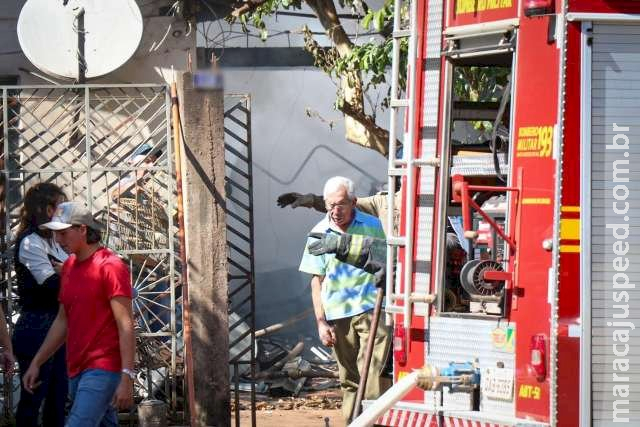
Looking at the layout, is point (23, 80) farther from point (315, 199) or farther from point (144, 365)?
point (144, 365)

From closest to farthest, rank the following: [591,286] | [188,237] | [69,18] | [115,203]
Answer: [591,286]
[188,237]
[115,203]
[69,18]

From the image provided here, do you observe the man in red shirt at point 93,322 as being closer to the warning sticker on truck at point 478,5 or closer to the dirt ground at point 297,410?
the warning sticker on truck at point 478,5

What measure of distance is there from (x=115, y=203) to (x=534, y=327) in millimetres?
5966

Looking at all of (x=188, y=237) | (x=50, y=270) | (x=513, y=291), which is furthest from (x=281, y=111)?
(x=513, y=291)

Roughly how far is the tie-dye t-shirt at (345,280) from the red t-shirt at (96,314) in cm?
200

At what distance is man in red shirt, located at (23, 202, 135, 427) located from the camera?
23.8 ft

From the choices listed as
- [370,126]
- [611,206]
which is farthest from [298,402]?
[611,206]

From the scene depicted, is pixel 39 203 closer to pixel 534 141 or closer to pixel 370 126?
pixel 534 141

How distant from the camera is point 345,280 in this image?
30.0 ft

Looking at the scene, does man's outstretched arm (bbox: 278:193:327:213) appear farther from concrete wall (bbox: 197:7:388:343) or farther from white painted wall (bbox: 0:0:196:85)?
concrete wall (bbox: 197:7:388:343)

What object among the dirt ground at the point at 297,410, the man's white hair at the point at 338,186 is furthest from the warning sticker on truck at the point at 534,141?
the dirt ground at the point at 297,410

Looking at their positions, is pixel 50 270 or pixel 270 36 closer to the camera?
pixel 50 270

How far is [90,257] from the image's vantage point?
749 centimetres

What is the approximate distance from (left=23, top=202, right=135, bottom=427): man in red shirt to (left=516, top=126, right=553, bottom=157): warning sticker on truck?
242 cm
